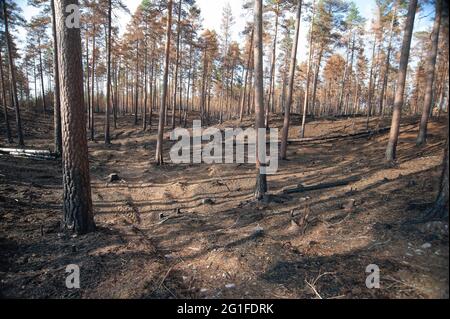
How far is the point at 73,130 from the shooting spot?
5.50m

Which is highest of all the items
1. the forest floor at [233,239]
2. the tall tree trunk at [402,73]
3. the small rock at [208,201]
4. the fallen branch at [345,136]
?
the tall tree trunk at [402,73]

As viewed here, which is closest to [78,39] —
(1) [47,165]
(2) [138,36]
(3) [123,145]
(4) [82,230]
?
(4) [82,230]

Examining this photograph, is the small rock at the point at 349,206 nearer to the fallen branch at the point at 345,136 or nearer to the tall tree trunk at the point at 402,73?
the tall tree trunk at the point at 402,73

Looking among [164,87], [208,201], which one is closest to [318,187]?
[208,201]

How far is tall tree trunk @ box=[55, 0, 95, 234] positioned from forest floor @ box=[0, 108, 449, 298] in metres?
0.53

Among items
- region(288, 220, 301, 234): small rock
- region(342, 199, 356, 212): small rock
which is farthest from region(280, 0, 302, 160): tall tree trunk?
region(288, 220, 301, 234): small rock

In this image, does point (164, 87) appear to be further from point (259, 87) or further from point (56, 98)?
point (259, 87)

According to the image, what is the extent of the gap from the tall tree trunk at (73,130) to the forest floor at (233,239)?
53cm

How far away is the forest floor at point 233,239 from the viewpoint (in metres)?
3.86

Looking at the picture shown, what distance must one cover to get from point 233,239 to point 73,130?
179 inches

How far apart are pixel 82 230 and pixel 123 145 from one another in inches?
707

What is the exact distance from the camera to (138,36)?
25250 millimetres

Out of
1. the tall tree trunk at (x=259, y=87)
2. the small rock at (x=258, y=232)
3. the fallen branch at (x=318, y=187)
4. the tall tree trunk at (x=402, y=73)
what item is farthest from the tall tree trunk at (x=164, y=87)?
the tall tree trunk at (x=402, y=73)
